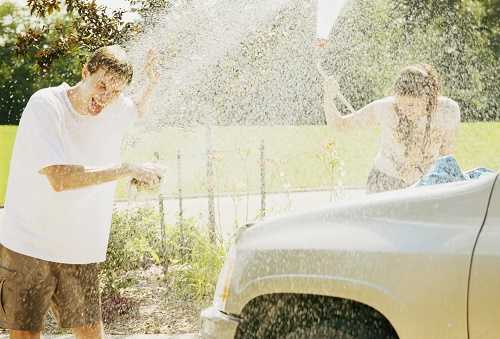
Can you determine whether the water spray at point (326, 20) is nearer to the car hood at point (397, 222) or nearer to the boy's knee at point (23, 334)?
the car hood at point (397, 222)

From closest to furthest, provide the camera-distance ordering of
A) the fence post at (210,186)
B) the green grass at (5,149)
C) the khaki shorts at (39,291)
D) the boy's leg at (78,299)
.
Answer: the khaki shorts at (39,291)
the boy's leg at (78,299)
the fence post at (210,186)
the green grass at (5,149)

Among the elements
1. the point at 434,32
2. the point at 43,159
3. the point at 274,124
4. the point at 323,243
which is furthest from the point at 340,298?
the point at 274,124

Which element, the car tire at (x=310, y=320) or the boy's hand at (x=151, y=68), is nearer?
the car tire at (x=310, y=320)

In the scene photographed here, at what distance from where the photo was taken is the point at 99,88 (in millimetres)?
3598

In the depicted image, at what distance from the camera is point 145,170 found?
347 cm

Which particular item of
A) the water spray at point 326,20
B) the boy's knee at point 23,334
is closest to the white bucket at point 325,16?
the water spray at point 326,20

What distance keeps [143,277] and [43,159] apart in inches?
132

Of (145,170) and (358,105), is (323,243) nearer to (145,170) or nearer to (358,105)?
(145,170)

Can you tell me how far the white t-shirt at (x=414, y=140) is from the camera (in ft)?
14.4

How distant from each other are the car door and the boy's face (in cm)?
174

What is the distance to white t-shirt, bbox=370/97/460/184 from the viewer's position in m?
4.40

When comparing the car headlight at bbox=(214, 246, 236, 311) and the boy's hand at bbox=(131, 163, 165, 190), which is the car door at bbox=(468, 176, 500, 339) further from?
the boy's hand at bbox=(131, 163, 165, 190)

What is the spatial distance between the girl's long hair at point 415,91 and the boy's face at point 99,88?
5.07 ft

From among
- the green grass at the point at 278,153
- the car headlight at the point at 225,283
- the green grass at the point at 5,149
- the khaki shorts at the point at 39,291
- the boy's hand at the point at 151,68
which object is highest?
the boy's hand at the point at 151,68
